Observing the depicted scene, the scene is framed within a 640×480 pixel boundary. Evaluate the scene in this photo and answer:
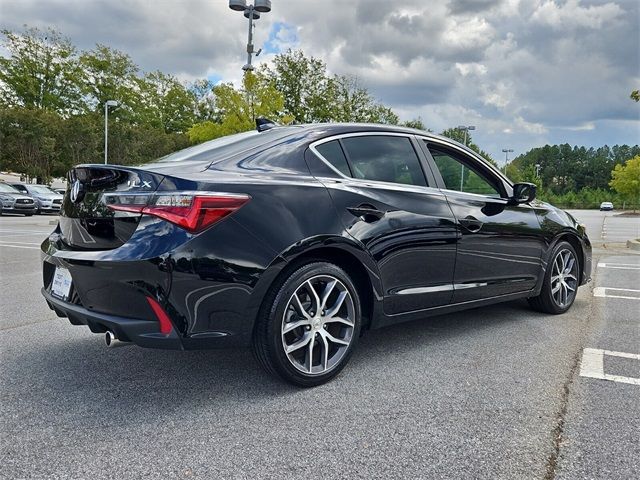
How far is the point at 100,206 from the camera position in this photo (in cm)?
271

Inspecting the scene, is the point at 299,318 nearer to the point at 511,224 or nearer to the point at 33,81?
the point at 511,224

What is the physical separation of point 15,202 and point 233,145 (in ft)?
73.5

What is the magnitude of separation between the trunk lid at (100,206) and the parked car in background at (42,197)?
74.8 ft

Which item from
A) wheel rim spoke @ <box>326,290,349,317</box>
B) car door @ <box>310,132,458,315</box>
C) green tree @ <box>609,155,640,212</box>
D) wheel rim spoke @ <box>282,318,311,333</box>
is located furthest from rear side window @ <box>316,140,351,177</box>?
green tree @ <box>609,155,640,212</box>

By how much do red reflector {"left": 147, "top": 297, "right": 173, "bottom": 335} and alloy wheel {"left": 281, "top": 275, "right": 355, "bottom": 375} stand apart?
1.98ft

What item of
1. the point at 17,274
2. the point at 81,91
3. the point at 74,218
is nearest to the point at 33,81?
the point at 81,91


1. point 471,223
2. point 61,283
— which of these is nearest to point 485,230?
point 471,223

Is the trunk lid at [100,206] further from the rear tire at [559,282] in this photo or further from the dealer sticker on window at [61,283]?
the rear tire at [559,282]

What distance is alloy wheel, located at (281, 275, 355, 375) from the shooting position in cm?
286

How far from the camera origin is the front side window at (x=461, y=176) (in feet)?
12.5

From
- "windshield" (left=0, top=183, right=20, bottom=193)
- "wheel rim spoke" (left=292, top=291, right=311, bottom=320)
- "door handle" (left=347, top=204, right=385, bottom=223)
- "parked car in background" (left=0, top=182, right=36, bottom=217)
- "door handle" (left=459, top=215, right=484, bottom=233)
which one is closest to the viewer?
"wheel rim spoke" (left=292, top=291, right=311, bottom=320)

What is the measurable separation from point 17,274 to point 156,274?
5.29m

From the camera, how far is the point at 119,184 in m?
2.68

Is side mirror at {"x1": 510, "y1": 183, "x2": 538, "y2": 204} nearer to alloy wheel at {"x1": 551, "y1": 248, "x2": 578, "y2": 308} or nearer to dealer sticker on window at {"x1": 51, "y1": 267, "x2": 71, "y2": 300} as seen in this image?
alloy wheel at {"x1": 551, "y1": 248, "x2": 578, "y2": 308}
